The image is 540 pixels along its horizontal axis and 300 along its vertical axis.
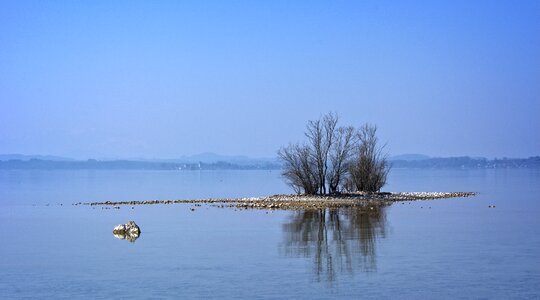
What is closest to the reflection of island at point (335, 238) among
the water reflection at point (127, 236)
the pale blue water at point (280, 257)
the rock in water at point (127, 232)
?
the pale blue water at point (280, 257)

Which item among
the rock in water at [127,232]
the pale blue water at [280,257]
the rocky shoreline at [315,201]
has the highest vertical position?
the rocky shoreline at [315,201]

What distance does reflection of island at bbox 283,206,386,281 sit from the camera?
2039 cm

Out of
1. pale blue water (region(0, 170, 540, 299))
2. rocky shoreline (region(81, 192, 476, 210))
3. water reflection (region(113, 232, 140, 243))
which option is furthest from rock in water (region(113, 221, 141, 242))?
rocky shoreline (region(81, 192, 476, 210))

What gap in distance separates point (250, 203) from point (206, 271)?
92.5 ft

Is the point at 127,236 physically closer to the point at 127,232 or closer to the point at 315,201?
the point at 127,232

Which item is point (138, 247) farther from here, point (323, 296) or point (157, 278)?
point (323, 296)

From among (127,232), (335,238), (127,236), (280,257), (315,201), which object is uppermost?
(315,201)

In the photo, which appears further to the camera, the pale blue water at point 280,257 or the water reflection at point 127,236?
the water reflection at point 127,236

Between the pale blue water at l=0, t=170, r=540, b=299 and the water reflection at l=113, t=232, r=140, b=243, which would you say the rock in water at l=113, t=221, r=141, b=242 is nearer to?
the water reflection at l=113, t=232, r=140, b=243

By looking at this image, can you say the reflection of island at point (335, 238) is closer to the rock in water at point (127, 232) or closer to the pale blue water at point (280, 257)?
the pale blue water at point (280, 257)

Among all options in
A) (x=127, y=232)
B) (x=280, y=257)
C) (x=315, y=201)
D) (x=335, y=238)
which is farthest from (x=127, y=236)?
(x=315, y=201)

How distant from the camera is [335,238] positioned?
2684cm

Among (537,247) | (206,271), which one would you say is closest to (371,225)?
(537,247)

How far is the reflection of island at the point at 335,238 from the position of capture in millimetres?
20391
